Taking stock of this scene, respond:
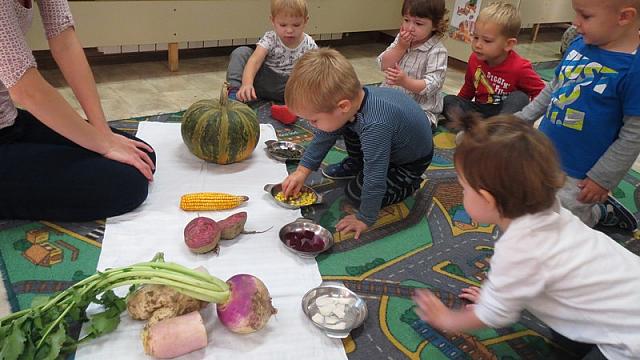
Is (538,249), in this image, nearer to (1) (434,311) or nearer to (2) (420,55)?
(1) (434,311)

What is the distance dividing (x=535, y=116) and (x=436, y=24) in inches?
26.8

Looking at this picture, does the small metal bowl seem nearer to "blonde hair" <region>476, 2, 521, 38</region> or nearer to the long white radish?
the long white radish

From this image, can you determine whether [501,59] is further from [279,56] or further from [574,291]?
[574,291]

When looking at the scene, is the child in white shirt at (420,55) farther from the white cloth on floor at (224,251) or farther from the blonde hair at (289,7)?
the white cloth on floor at (224,251)

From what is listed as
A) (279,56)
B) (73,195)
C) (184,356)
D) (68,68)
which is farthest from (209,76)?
(184,356)

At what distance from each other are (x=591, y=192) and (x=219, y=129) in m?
1.36

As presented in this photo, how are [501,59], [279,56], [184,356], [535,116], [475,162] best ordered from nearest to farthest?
[475,162]
[184,356]
[535,116]
[501,59]
[279,56]

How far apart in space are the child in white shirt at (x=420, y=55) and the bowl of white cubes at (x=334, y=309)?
3.88 ft

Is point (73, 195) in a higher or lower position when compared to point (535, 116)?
lower

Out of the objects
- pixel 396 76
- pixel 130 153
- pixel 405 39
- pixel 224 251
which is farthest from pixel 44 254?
pixel 405 39

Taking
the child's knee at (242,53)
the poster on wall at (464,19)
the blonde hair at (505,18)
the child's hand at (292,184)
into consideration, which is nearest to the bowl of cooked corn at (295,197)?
the child's hand at (292,184)

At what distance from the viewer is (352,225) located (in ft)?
5.32

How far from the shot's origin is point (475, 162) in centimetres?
98

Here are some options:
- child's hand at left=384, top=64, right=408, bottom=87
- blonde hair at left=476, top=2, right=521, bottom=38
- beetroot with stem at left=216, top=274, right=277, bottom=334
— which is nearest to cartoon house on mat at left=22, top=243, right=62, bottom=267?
beetroot with stem at left=216, top=274, right=277, bottom=334
